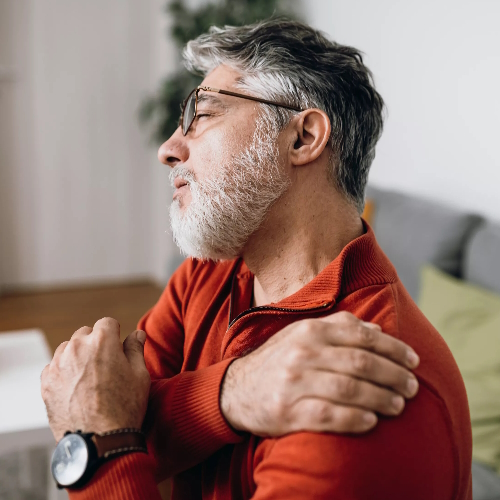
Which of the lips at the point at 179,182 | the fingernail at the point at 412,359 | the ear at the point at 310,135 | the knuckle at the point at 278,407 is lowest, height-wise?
the knuckle at the point at 278,407

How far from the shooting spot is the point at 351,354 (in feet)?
2.46

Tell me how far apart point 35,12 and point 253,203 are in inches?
144

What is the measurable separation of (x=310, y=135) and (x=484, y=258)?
104 centimetres

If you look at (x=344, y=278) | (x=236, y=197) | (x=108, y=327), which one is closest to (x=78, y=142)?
(x=236, y=197)

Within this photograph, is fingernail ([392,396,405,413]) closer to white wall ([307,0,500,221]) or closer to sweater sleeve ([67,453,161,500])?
sweater sleeve ([67,453,161,500])

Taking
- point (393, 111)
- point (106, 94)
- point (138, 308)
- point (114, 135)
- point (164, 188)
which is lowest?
point (138, 308)

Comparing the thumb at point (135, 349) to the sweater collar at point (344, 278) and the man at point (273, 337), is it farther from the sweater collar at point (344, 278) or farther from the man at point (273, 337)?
the sweater collar at point (344, 278)

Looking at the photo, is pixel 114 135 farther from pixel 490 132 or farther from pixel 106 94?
pixel 490 132

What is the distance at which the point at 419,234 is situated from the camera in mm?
2150

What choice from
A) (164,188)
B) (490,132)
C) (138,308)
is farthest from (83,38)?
(490,132)

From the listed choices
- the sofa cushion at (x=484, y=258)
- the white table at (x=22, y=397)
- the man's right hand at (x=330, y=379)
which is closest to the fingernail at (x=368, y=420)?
the man's right hand at (x=330, y=379)

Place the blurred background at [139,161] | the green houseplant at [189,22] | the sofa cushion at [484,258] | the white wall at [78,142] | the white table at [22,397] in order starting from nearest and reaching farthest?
the white table at [22,397] < the sofa cushion at [484,258] < the blurred background at [139,161] < the green houseplant at [189,22] < the white wall at [78,142]

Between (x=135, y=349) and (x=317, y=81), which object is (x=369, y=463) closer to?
(x=135, y=349)

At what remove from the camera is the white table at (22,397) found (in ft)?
4.80
